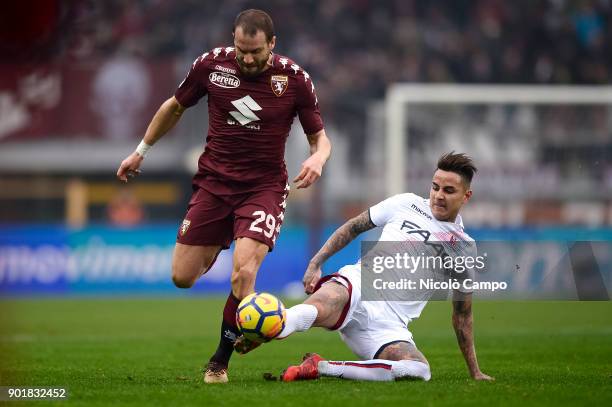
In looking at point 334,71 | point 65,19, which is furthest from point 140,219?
point 65,19

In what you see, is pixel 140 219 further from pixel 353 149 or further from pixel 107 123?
pixel 353 149

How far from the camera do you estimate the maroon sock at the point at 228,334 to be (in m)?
7.46

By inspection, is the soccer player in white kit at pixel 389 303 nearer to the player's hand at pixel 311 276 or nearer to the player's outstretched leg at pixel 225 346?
the player's hand at pixel 311 276

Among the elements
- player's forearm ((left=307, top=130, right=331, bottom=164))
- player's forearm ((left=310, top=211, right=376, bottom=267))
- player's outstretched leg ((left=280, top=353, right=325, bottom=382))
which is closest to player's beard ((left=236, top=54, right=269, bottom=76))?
player's forearm ((left=307, top=130, right=331, bottom=164))

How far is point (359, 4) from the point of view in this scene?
26.5 m

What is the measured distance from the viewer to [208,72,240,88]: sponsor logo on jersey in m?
7.60

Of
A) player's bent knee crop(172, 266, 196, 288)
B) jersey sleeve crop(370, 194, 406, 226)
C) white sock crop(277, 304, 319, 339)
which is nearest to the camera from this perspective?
white sock crop(277, 304, 319, 339)

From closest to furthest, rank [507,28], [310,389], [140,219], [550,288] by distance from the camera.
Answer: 1. [310,389]
2. [550,288]
3. [140,219]
4. [507,28]

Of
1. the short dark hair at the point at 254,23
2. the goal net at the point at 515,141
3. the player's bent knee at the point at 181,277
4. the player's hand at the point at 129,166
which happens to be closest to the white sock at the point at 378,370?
the player's bent knee at the point at 181,277

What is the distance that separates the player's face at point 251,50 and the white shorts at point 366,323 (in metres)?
1.60

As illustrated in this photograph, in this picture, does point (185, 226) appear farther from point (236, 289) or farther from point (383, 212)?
point (383, 212)

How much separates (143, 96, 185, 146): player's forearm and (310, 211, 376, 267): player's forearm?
1.61 meters

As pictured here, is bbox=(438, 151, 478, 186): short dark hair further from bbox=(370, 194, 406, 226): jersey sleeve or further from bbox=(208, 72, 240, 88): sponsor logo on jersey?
bbox=(208, 72, 240, 88): sponsor logo on jersey

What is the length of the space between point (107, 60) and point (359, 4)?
6507 mm
